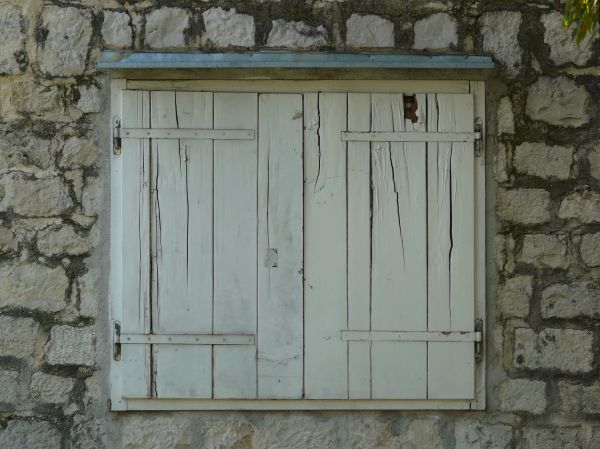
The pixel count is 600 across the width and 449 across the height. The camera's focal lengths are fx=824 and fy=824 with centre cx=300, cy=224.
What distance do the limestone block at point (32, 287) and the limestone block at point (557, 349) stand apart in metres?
2.07

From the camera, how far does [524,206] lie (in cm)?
370

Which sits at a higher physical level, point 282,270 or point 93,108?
point 93,108

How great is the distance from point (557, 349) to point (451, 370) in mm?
488

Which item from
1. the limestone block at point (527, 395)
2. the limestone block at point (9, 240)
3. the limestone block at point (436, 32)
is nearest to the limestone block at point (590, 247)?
the limestone block at point (527, 395)

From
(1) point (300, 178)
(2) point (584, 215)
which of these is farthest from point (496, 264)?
(1) point (300, 178)

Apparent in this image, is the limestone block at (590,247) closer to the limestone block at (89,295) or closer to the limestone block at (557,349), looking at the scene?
the limestone block at (557,349)

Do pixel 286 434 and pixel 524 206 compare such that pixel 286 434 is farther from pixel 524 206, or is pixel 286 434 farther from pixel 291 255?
pixel 524 206

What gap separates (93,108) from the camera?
372cm

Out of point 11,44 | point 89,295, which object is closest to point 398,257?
point 89,295

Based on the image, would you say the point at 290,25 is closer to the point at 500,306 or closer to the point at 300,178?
the point at 300,178

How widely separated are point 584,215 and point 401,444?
131cm

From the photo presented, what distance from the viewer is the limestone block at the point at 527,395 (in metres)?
3.69

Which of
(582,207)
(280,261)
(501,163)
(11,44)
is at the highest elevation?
(11,44)

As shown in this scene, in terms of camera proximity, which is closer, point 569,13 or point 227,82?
point 569,13
